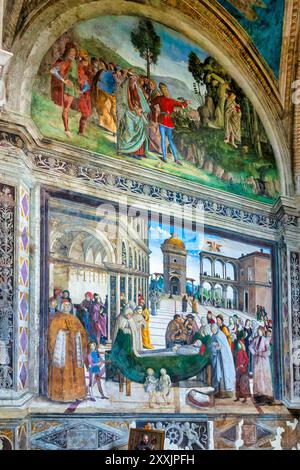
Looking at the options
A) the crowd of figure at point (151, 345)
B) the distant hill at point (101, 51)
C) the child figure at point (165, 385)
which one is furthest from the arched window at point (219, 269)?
the distant hill at point (101, 51)

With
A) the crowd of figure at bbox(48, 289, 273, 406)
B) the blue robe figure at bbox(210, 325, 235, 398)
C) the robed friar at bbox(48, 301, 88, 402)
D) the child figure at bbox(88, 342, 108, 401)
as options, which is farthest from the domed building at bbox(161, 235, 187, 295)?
the robed friar at bbox(48, 301, 88, 402)

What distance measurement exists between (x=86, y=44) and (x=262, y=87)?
312 cm

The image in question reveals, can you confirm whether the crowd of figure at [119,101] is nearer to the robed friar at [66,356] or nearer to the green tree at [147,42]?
the green tree at [147,42]

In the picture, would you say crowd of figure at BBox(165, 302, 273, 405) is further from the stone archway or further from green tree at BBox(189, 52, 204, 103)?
green tree at BBox(189, 52, 204, 103)

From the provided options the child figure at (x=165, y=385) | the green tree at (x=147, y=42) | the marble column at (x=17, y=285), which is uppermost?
the green tree at (x=147, y=42)

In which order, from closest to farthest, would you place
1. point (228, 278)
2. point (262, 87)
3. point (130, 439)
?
point (130, 439) < point (228, 278) < point (262, 87)

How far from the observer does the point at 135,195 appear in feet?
35.3

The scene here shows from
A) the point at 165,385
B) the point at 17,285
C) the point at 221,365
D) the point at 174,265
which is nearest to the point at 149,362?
the point at 165,385

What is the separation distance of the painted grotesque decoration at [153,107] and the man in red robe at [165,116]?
0.05ft

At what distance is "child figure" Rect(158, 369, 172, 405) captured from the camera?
10383 mm

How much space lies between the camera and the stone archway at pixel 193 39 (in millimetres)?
9914

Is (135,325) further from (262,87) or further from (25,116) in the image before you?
(262,87)

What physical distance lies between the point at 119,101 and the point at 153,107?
1.99 feet

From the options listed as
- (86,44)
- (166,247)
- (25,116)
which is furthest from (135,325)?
(86,44)
